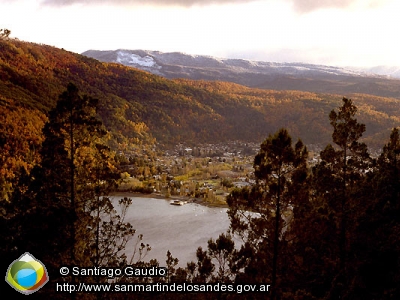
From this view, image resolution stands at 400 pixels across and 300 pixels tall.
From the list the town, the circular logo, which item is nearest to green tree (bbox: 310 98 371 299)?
the town

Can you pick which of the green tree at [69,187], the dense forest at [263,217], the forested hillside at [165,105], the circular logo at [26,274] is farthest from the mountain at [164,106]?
the circular logo at [26,274]

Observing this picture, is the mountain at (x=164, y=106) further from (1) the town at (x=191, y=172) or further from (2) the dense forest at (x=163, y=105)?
(1) the town at (x=191, y=172)

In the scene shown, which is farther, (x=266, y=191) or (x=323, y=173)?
(x=323, y=173)

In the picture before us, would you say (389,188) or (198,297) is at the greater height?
(389,188)

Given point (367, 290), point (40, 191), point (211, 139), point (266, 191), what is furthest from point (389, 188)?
point (211, 139)

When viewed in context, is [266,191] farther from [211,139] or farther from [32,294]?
[211,139]

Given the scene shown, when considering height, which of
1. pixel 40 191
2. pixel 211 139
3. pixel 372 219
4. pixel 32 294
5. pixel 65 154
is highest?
pixel 65 154

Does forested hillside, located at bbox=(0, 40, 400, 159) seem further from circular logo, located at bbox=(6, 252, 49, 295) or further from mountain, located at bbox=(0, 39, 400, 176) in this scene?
circular logo, located at bbox=(6, 252, 49, 295)

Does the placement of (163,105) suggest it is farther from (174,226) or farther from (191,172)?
(174,226)
